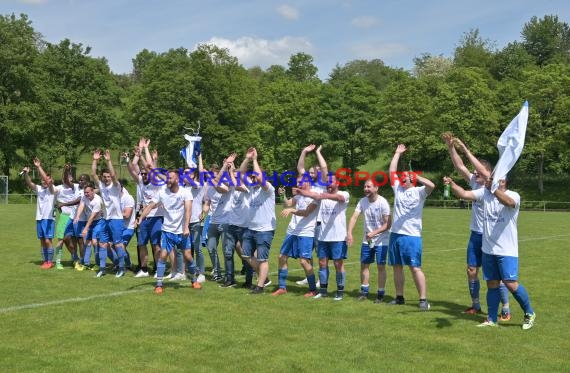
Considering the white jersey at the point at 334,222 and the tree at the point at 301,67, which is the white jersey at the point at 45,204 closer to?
the white jersey at the point at 334,222

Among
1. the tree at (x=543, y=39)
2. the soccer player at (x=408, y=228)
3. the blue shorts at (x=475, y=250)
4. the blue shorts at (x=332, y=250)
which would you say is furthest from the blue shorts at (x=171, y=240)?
the tree at (x=543, y=39)

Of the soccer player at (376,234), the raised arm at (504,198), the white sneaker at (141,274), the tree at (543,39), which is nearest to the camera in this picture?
the raised arm at (504,198)

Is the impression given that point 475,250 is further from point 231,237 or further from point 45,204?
point 45,204

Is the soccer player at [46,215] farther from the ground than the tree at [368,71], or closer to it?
closer to it

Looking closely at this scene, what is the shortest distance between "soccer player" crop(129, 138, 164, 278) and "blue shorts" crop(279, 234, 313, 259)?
282cm

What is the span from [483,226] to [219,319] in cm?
405

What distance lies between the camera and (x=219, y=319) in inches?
340

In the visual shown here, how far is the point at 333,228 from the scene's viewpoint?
10258mm

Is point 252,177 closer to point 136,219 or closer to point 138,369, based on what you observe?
point 136,219

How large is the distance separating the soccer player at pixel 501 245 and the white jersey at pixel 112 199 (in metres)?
7.41

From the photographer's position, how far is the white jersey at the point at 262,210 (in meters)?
10.8

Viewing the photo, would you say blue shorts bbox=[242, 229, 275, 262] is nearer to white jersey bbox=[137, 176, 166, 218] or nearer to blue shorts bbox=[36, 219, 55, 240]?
white jersey bbox=[137, 176, 166, 218]

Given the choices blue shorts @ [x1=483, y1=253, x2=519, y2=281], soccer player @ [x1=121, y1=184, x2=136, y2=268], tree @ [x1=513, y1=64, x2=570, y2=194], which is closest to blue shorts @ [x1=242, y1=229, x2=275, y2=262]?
soccer player @ [x1=121, y1=184, x2=136, y2=268]

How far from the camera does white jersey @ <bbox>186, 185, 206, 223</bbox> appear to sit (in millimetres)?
12423
